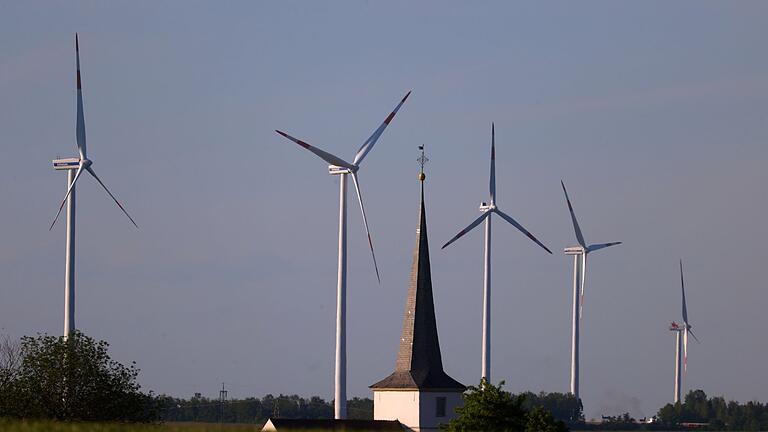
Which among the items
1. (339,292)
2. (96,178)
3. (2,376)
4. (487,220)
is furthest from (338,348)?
(487,220)

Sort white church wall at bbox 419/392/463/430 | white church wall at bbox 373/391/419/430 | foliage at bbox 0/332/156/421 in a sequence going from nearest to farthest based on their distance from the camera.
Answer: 1. foliage at bbox 0/332/156/421
2. white church wall at bbox 419/392/463/430
3. white church wall at bbox 373/391/419/430

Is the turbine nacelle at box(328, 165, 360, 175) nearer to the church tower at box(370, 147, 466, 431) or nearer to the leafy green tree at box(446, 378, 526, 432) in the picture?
the church tower at box(370, 147, 466, 431)

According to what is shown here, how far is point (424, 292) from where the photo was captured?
5069 inches

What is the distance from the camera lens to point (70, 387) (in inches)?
3962

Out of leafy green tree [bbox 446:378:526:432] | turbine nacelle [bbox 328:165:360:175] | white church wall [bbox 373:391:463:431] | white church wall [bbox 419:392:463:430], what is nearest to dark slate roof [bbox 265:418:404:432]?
white church wall [bbox 373:391:463:431]

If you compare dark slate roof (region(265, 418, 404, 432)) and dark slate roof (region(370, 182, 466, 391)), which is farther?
dark slate roof (region(370, 182, 466, 391))

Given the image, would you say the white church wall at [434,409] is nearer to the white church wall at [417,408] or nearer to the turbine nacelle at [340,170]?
the white church wall at [417,408]

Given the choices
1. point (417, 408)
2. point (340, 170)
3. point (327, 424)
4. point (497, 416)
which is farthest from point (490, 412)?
point (340, 170)

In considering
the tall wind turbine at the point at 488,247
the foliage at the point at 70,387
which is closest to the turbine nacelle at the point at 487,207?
the tall wind turbine at the point at 488,247

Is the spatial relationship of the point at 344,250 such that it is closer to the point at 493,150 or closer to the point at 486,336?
the point at 486,336

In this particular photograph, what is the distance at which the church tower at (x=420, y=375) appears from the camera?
12444 cm

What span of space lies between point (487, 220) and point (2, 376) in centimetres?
7585

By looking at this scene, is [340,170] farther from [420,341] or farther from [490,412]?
[490,412]

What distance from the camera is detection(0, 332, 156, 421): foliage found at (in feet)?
324
